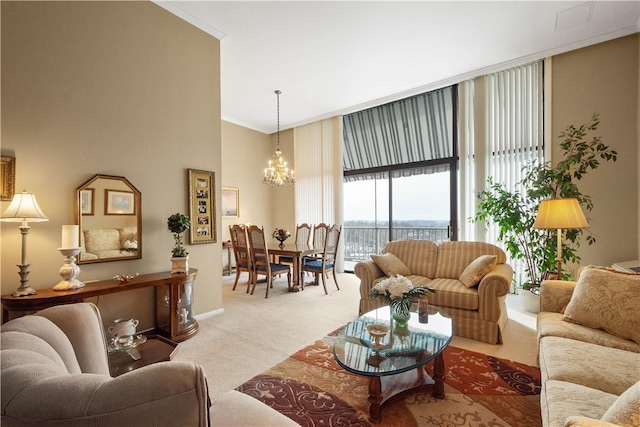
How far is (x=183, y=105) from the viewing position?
3.30 metres

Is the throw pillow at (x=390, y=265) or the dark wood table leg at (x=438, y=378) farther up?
the throw pillow at (x=390, y=265)

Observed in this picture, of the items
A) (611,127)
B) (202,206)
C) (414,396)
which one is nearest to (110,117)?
(202,206)

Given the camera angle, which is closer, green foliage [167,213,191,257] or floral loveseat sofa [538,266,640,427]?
floral loveseat sofa [538,266,640,427]

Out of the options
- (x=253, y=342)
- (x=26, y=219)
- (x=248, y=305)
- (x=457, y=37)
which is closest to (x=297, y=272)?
(x=248, y=305)

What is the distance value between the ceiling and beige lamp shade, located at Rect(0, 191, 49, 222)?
2.42 metres

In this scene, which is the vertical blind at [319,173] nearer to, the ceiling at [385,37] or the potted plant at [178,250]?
the ceiling at [385,37]

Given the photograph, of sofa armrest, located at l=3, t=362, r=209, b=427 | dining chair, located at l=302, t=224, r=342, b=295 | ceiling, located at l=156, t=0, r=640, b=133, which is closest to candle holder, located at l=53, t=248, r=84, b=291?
sofa armrest, located at l=3, t=362, r=209, b=427

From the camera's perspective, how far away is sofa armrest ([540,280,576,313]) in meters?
2.22

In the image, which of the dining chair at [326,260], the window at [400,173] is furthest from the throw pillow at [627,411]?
the window at [400,173]

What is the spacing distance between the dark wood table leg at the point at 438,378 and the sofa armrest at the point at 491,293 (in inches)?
43.4

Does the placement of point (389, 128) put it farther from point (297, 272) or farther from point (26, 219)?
point (26, 219)

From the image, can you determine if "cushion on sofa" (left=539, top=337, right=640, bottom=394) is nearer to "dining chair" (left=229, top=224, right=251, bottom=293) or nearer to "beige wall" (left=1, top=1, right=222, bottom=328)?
"beige wall" (left=1, top=1, right=222, bottom=328)

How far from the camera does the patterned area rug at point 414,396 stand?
169cm

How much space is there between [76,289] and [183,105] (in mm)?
2171
